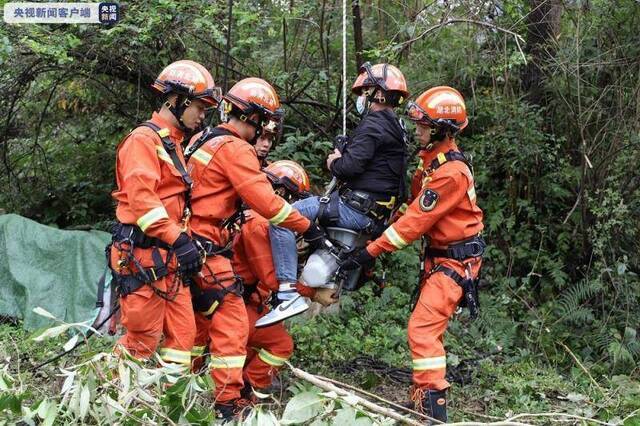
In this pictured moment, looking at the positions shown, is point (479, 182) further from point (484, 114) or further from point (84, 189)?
point (84, 189)

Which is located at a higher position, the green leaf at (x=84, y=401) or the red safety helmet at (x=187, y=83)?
the red safety helmet at (x=187, y=83)

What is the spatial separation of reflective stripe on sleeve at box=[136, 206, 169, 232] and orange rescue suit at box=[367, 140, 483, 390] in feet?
5.09

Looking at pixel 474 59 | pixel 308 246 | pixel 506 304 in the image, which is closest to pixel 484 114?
pixel 474 59

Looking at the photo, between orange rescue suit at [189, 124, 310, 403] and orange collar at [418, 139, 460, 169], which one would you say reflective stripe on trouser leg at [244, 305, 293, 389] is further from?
orange collar at [418, 139, 460, 169]

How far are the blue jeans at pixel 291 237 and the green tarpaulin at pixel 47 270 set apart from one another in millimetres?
2934

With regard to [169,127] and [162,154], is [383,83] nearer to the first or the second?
[169,127]

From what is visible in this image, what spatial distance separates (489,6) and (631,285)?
3367 millimetres

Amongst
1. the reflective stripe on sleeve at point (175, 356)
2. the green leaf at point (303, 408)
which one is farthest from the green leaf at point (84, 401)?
the reflective stripe on sleeve at point (175, 356)

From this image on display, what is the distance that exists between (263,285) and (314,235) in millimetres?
698

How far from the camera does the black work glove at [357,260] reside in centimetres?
532

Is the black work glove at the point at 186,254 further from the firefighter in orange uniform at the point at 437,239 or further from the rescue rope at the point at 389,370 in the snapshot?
the rescue rope at the point at 389,370

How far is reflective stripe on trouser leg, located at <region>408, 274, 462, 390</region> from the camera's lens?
16.7ft

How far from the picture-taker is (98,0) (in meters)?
7.30

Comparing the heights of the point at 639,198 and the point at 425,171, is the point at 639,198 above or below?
below
